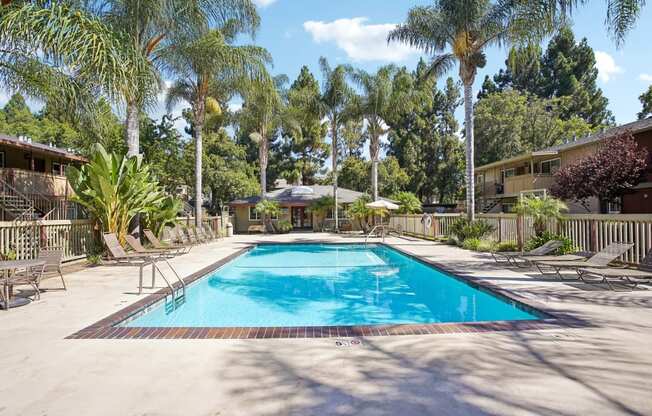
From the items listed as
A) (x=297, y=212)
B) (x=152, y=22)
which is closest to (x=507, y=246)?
A: (x=152, y=22)

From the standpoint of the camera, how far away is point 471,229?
55.5ft

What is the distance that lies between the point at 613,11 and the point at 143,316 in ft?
36.5

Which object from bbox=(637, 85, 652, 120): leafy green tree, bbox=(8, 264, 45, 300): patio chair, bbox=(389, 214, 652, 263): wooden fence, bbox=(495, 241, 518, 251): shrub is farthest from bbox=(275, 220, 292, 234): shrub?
bbox=(637, 85, 652, 120): leafy green tree

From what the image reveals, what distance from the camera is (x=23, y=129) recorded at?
123 feet

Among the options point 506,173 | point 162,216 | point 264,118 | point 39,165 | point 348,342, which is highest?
point 264,118

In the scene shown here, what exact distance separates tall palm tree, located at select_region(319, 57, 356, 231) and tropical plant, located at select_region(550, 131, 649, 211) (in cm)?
1404

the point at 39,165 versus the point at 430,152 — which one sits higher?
the point at 430,152

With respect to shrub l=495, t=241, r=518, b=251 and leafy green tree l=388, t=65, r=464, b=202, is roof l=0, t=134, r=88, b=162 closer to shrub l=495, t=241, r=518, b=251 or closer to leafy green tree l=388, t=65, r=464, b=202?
shrub l=495, t=241, r=518, b=251

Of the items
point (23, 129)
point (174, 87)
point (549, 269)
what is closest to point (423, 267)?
point (549, 269)

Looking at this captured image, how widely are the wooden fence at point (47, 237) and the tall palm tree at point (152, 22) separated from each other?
311 cm

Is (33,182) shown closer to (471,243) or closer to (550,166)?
(471,243)

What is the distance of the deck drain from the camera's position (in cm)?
468

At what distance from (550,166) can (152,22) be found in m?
24.3

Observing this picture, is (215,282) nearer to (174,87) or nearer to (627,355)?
(627,355)
